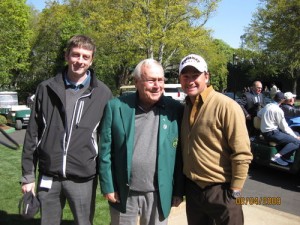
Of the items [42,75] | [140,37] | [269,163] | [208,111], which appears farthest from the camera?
[42,75]

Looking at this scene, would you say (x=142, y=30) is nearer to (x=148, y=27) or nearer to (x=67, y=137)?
(x=148, y=27)

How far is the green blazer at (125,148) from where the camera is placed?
2639 mm

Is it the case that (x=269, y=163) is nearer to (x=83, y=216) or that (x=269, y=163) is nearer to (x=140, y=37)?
(x=83, y=216)

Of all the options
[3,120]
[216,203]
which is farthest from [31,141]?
[3,120]

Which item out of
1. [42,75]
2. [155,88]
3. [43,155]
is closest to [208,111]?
[155,88]

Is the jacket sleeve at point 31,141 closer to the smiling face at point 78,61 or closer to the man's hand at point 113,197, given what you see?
the smiling face at point 78,61

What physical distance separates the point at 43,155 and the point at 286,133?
5.62 meters

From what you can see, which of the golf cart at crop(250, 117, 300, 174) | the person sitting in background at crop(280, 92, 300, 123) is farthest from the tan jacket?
the person sitting in background at crop(280, 92, 300, 123)

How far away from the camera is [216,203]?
2.70 m

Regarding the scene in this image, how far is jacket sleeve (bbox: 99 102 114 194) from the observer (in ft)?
8.79

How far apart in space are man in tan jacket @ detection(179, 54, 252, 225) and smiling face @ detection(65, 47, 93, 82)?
2.34 ft

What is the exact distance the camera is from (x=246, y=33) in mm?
39469

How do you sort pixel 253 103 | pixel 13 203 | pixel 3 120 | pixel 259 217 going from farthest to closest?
pixel 3 120 < pixel 253 103 < pixel 13 203 < pixel 259 217

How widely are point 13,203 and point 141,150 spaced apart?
10.0 feet
